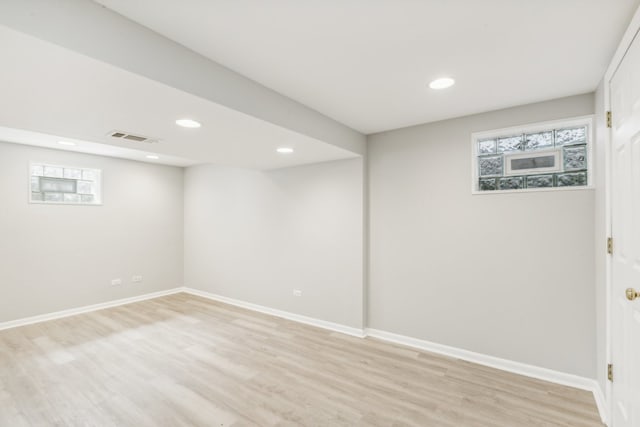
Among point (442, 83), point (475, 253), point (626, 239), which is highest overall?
point (442, 83)

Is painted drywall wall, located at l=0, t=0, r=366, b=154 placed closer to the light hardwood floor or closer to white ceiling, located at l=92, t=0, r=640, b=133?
white ceiling, located at l=92, t=0, r=640, b=133

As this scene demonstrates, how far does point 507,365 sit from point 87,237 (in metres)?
5.92

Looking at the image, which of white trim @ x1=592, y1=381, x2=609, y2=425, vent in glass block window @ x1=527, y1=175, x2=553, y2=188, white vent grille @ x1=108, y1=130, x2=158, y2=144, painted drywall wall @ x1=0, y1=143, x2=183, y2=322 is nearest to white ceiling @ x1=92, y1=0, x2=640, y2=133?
vent in glass block window @ x1=527, y1=175, x2=553, y2=188

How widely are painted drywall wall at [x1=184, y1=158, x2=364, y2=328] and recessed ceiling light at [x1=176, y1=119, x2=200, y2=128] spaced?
191 centimetres

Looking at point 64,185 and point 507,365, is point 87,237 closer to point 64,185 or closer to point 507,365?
point 64,185

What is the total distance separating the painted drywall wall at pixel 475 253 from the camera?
2.61 metres

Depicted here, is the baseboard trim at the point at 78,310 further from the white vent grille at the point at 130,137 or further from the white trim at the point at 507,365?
the white trim at the point at 507,365

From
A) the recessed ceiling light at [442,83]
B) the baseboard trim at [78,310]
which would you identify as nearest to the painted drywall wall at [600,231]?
the recessed ceiling light at [442,83]

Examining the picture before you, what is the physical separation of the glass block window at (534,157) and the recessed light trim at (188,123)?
267 centimetres

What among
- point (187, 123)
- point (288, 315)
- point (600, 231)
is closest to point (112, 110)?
point (187, 123)

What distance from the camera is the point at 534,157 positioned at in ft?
9.30

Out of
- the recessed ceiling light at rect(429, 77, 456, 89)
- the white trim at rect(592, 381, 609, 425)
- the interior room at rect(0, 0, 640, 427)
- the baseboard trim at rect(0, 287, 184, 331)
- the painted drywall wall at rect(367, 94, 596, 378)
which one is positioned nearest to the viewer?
the interior room at rect(0, 0, 640, 427)

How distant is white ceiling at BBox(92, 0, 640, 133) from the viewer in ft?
5.08

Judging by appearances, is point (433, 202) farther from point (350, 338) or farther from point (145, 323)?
point (145, 323)
